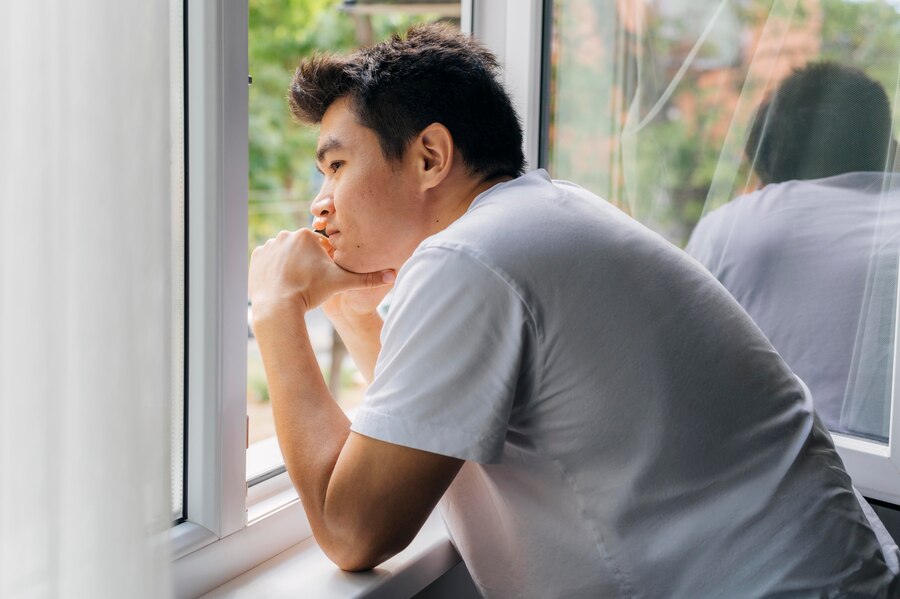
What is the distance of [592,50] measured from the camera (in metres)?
1.64

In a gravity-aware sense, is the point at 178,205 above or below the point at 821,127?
below

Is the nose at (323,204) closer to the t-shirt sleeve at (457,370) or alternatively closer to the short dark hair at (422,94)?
the short dark hair at (422,94)

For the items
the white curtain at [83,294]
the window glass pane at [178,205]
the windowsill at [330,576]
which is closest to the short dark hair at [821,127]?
the windowsill at [330,576]

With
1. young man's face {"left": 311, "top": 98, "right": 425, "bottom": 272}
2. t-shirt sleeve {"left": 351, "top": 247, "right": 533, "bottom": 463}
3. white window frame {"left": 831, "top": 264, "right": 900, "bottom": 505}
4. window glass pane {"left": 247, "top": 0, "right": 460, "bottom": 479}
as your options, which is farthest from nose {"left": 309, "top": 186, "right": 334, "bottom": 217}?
window glass pane {"left": 247, "top": 0, "right": 460, "bottom": 479}

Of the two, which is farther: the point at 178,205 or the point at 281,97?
the point at 281,97

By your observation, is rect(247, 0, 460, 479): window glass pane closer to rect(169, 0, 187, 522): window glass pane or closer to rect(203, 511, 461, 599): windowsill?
rect(203, 511, 461, 599): windowsill

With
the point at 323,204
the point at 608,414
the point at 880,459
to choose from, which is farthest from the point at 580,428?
the point at 880,459

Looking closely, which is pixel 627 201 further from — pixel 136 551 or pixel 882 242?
pixel 136 551

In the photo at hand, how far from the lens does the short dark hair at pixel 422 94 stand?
1.11 m

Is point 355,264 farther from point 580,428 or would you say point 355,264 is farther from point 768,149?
point 768,149

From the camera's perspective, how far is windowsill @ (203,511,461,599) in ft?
3.34

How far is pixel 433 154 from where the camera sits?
1.11m

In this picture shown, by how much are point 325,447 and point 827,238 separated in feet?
3.09

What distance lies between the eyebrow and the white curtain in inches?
19.6
